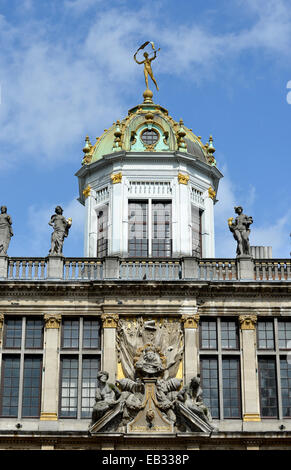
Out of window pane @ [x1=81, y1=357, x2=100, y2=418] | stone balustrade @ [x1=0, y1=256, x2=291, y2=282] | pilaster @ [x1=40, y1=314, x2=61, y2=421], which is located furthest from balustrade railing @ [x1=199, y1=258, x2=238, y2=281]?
pilaster @ [x1=40, y1=314, x2=61, y2=421]

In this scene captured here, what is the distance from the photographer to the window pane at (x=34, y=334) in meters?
30.1

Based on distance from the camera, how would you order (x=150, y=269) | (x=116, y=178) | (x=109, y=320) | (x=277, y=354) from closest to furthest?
(x=277, y=354), (x=109, y=320), (x=150, y=269), (x=116, y=178)

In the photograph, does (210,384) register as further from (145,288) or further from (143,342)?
(145,288)

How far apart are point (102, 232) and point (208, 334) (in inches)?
241

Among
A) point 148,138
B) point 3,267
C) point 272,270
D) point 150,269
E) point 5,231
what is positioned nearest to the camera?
point 3,267

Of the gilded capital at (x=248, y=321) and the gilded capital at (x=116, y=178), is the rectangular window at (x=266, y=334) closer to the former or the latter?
the gilded capital at (x=248, y=321)

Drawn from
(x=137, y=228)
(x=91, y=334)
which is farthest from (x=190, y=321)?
(x=137, y=228)

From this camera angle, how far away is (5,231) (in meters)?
31.6

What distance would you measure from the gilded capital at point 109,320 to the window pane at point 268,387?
200 inches

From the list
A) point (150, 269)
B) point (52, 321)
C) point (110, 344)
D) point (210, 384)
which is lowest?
point (210, 384)

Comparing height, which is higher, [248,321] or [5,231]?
[5,231]

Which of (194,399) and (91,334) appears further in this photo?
(91,334)

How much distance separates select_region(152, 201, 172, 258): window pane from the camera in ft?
108

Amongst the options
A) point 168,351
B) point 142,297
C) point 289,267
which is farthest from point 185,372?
point 289,267
